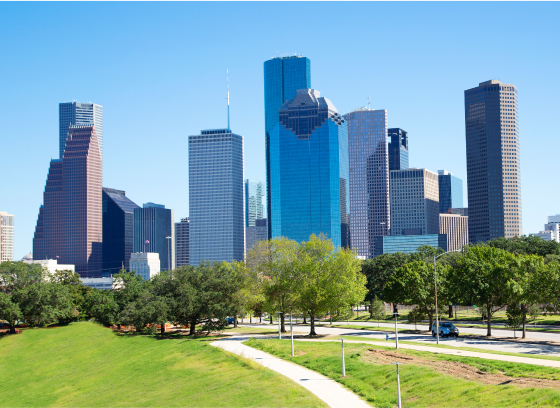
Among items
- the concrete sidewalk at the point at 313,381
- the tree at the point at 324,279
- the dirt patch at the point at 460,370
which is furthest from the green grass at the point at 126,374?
the tree at the point at 324,279

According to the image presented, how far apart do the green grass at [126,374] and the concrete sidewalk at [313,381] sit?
934 millimetres

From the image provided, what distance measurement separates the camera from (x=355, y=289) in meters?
69.8

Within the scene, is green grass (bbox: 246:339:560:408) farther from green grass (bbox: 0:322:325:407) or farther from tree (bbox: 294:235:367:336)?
tree (bbox: 294:235:367:336)

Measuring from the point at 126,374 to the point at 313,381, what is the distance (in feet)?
85.4

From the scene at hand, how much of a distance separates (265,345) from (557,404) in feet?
108

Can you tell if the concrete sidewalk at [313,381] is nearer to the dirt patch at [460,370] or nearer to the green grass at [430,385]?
the green grass at [430,385]

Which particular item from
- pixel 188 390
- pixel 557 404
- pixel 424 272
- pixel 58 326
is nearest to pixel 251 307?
pixel 424 272

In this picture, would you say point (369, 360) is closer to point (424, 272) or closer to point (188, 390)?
point (188, 390)

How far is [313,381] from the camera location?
34688 mm

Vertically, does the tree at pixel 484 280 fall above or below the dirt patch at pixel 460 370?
above

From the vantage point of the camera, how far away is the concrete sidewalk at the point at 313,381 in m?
29.3

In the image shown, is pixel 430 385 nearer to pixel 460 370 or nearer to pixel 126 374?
pixel 460 370

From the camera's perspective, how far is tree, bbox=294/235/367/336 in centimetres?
6812

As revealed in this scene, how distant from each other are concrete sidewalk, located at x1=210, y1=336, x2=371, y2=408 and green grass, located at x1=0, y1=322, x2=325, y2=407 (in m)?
0.93
